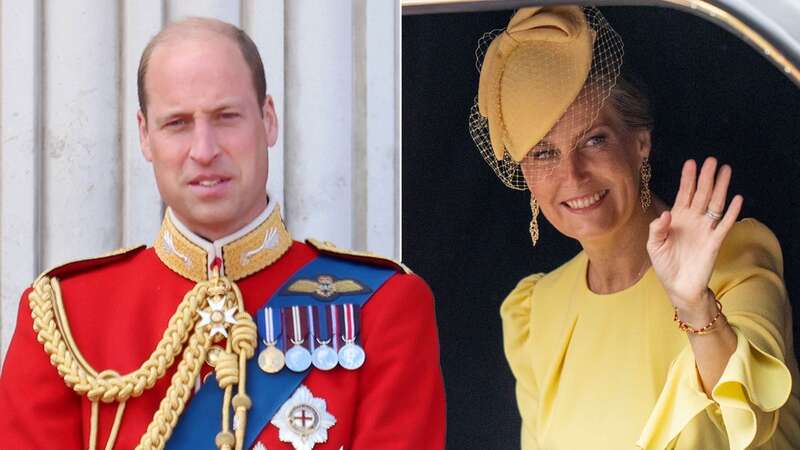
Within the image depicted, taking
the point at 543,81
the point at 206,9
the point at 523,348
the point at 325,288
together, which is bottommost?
the point at 523,348

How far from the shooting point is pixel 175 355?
2.93 meters

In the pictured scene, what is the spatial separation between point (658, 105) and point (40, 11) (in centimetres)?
127

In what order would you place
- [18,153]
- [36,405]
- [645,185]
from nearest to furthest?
[36,405]
[18,153]
[645,185]

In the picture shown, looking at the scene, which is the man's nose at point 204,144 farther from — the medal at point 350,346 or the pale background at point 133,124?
the pale background at point 133,124

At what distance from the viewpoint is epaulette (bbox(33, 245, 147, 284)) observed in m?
3.04

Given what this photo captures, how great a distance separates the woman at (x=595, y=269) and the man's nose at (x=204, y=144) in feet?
3.35

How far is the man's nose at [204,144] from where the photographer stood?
9.43 feet

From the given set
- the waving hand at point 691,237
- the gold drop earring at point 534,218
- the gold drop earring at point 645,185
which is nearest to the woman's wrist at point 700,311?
the waving hand at point 691,237

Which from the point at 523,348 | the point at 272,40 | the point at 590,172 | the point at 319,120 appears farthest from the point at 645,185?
the point at 272,40

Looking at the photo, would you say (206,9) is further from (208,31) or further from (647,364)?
(647,364)

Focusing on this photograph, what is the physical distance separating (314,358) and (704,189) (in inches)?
34.9

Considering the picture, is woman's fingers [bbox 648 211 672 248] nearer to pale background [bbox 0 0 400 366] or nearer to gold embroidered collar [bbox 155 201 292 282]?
pale background [bbox 0 0 400 366]

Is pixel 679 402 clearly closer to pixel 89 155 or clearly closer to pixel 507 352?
pixel 507 352

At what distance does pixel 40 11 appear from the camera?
11.8 feet
